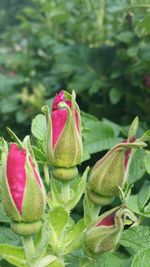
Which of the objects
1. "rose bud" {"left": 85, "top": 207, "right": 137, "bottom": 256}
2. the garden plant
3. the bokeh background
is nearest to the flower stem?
the garden plant

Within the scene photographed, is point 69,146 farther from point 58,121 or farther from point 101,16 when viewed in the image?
point 101,16

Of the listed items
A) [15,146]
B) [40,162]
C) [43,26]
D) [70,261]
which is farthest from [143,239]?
[43,26]

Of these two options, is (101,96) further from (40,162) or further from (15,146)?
(15,146)

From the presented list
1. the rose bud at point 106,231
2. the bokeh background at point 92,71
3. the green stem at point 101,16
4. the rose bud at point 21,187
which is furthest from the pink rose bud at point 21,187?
the green stem at point 101,16

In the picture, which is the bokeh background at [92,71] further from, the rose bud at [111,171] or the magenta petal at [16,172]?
the magenta petal at [16,172]

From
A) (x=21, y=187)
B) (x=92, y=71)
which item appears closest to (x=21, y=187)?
(x=21, y=187)
